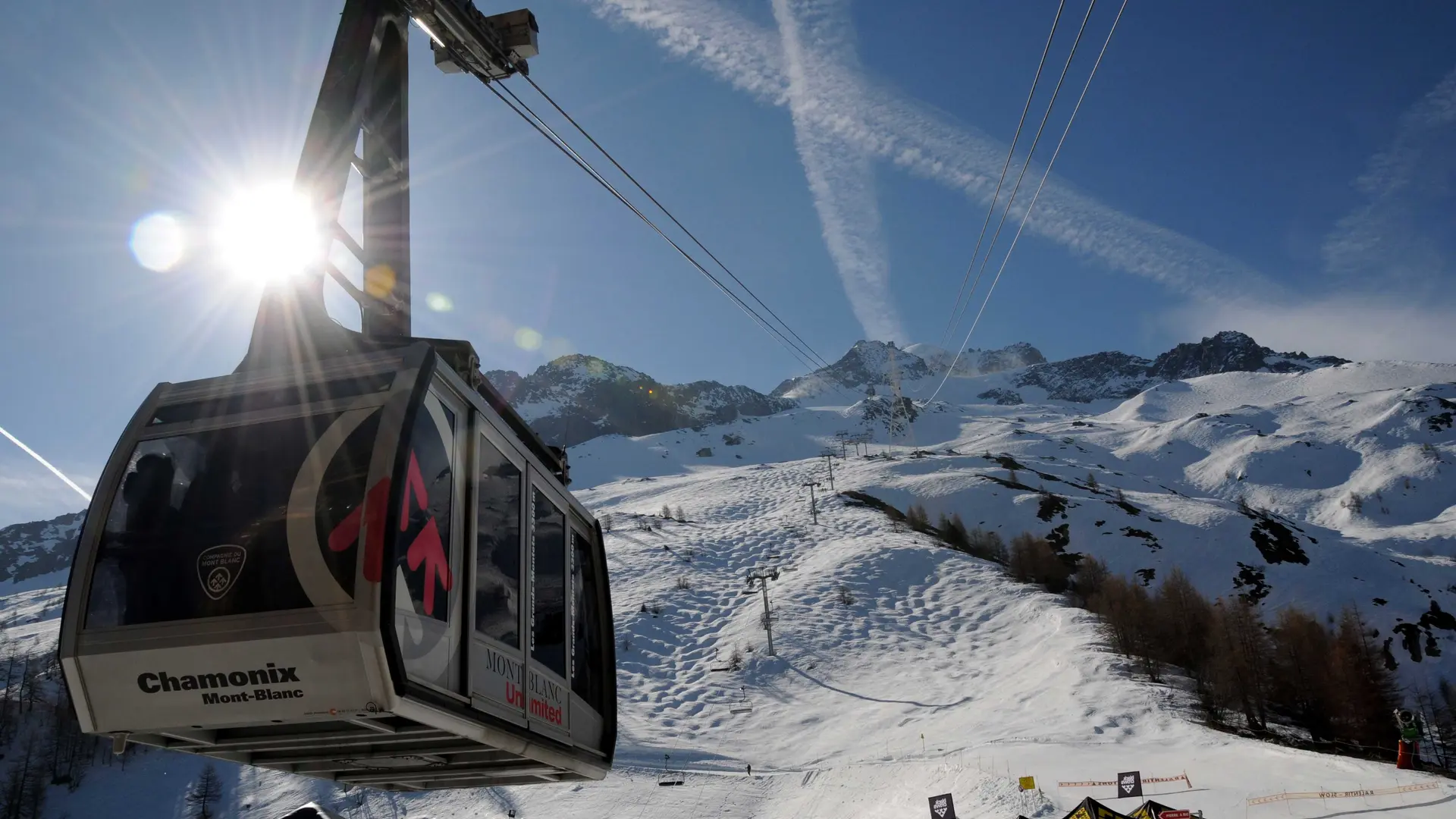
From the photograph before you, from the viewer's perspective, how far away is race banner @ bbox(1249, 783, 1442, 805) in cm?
2388

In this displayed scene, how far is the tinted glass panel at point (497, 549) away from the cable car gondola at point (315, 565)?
0.06 ft

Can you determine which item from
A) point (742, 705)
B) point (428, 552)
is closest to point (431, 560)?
point (428, 552)

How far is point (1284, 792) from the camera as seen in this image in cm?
2464

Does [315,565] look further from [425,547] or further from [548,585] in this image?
[548,585]

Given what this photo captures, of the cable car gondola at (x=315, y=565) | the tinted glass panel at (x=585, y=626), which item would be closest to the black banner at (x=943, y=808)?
the tinted glass panel at (x=585, y=626)

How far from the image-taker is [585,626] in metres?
8.11

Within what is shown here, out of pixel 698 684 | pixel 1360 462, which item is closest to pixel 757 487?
pixel 698 684

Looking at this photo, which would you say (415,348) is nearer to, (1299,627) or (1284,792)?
(1284,792)

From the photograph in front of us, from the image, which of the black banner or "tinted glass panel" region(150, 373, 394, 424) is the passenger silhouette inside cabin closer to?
"tinted glass panel" region(150, 373, 394, 424)

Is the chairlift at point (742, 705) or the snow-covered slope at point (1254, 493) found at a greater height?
the snow-covered slope at point (1254, 493)

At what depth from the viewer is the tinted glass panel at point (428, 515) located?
4.16 m

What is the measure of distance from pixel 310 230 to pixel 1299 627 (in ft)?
230

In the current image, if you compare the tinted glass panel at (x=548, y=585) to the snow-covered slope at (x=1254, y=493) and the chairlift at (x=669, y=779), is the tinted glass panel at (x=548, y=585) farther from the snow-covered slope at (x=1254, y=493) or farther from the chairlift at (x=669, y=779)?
the snow-covered slope at (x=1254, y=493)

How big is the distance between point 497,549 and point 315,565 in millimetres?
1459
